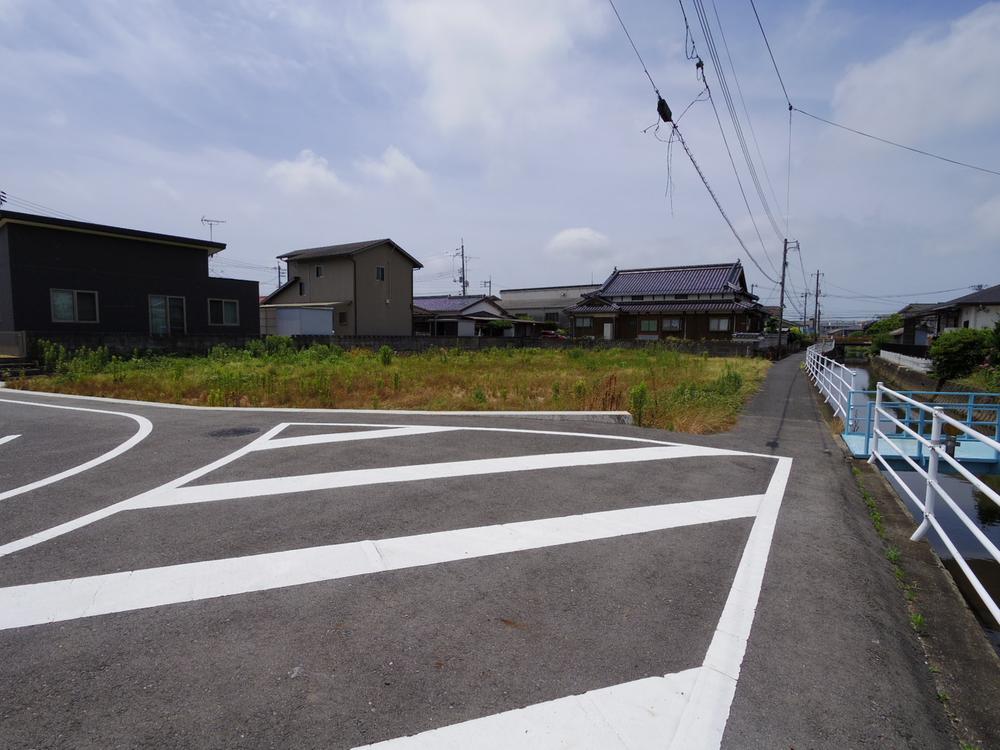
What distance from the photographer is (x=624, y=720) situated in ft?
7.27

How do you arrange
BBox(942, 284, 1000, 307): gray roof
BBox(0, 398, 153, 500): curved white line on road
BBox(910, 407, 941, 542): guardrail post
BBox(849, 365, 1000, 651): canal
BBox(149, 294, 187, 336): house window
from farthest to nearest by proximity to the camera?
BBox(942, 284, 1000, 307): gray roof
BBox(149, 294, 187, 336): house window
BBox(849, 365, 1000, 651): canal
BBox(0, 398, 153, 500): curved white line on road
BBox(910, 407, 941, 542): guardrail post

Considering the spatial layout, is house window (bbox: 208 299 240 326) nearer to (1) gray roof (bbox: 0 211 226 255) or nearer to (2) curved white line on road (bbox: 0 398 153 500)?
(1) gray roof (bbox: 0 211 226 255)

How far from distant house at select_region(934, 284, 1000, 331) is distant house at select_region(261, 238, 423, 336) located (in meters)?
29.8

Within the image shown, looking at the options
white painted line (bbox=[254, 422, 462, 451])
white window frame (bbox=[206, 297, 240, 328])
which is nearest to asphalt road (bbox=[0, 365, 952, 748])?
white painted line (bbox=[254, 422, 462, 451])

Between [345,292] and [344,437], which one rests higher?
[345,292]

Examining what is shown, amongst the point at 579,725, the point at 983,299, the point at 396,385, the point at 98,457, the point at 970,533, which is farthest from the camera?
the point at 983,299

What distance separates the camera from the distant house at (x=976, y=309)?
87.2 feet

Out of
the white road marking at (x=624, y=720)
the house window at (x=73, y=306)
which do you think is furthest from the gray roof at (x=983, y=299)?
the house window at (x=73, y=306)

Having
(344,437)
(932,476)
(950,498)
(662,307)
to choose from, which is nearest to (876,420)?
(932,476)

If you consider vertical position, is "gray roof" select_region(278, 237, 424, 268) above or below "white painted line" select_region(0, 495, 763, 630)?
above

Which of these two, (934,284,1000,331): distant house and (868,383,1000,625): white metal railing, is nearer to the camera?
(868,383,1000,625): white metal railing

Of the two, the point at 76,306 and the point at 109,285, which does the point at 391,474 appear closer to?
the point at 76,306

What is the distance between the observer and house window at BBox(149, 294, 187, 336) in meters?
20.9

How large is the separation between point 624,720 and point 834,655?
4.10 feet
